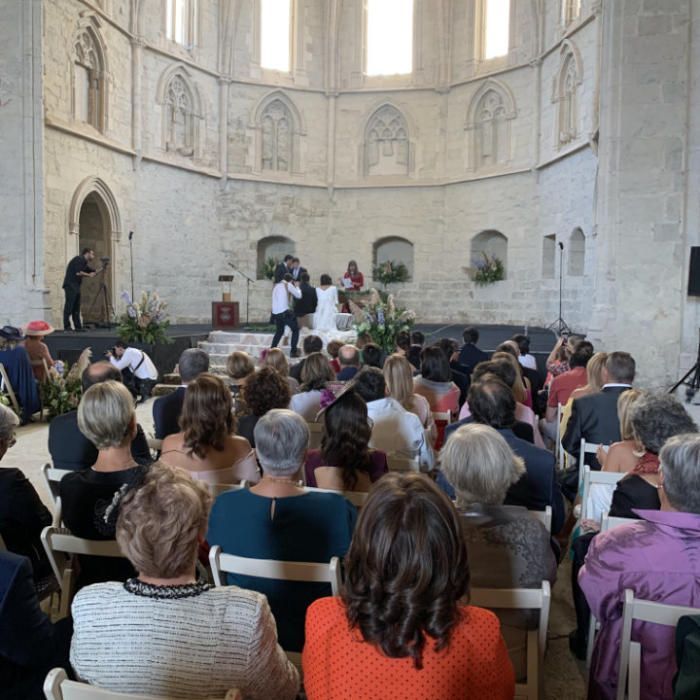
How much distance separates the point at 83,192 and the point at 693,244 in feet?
35.4

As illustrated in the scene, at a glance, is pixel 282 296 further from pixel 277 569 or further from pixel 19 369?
pixel 277 569

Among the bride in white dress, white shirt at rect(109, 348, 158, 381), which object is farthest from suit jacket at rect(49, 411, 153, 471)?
the bride in white dress

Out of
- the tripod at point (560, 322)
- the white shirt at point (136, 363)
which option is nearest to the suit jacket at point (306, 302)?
the white shirt at point (136, 363)

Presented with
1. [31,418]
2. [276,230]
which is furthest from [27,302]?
[276,230]

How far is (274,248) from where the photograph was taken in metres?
20.0

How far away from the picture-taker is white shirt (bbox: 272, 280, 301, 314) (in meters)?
11.1

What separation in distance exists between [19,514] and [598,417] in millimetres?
3126

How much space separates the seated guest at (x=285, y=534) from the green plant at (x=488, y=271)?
16053 millimetres

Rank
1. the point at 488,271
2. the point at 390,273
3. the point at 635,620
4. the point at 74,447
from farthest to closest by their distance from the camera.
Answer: the point at 390,273 < the point at 488,271 < the point at 74,447 < the point at 635,620

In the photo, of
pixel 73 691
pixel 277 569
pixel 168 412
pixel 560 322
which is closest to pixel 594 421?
pixel 168 412

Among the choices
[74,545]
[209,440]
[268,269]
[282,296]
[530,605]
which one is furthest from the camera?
[268,269]

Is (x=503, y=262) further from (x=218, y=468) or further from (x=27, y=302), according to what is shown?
(x=218, y=468)

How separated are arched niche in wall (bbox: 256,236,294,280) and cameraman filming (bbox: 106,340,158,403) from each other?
10.4m

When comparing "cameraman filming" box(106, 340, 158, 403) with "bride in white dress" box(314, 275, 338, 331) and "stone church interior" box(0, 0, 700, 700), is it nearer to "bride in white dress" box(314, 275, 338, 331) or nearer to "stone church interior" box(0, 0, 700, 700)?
"stone church interior" box(0, 0, 700, 700)
